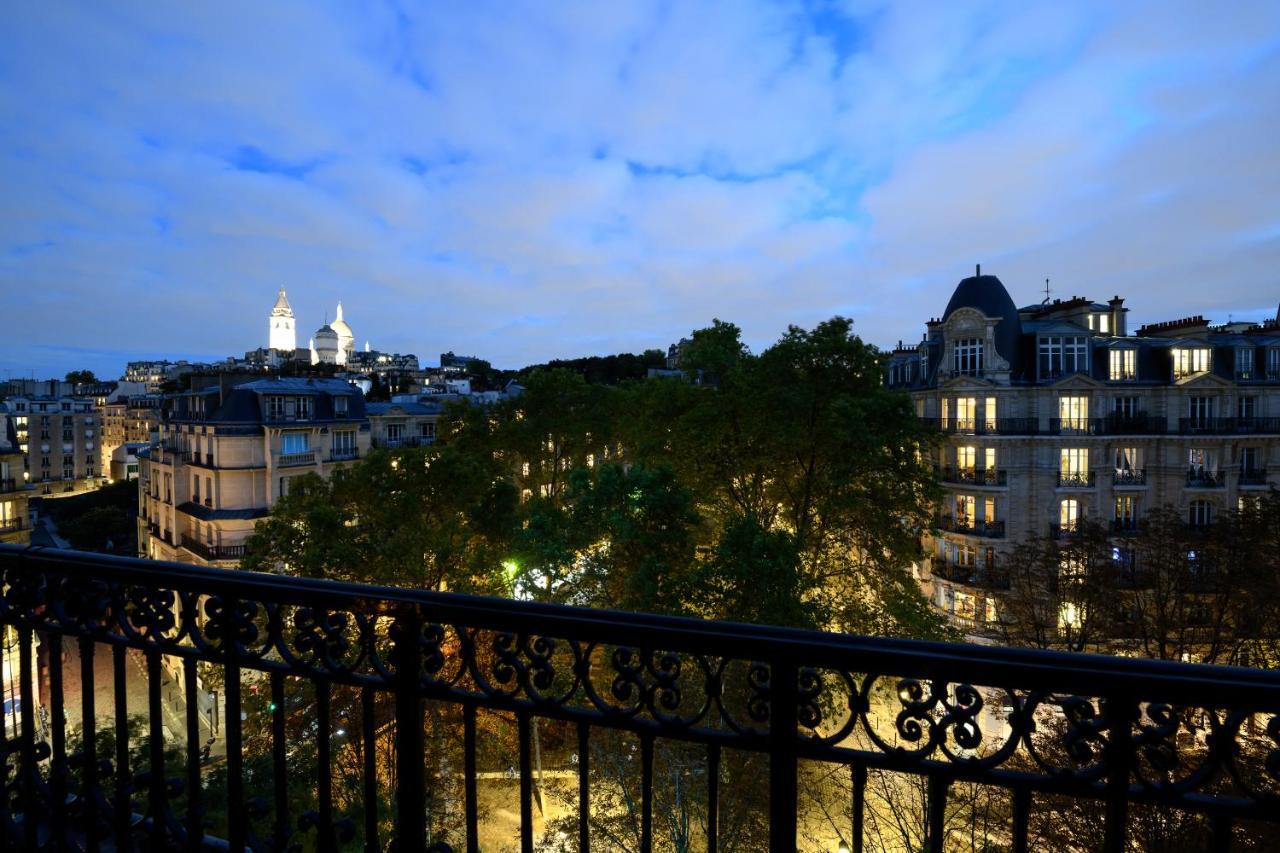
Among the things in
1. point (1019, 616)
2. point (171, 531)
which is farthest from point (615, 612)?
point (171, 531)

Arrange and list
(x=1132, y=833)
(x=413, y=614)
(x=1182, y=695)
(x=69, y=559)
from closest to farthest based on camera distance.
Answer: (x=1182, y=695) < (x=413, y=614) < (x=69, y=559) < (x=1132, y=833)

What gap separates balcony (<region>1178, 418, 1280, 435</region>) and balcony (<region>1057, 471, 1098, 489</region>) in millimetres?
3796

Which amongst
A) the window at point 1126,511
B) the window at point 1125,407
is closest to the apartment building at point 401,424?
the window at point 1125,407

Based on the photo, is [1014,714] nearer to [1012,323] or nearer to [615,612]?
[615,612]

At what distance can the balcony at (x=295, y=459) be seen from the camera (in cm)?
2475

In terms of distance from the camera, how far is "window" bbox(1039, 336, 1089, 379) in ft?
76.7

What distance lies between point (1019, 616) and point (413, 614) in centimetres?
1706

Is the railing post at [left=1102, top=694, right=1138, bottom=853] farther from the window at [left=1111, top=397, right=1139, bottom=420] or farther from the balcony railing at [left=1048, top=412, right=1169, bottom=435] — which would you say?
the window at [left=1111, top=397, right=1139, bottom=420]

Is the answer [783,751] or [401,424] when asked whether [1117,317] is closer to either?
[783,751]

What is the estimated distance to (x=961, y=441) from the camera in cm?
2409

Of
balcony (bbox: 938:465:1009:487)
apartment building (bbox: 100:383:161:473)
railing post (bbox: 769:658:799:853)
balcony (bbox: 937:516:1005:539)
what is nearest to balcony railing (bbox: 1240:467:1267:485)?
balcony (bbox: 938:465:1009:487)

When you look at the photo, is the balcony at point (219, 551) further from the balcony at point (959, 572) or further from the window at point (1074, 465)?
the window at point (1074, 465)

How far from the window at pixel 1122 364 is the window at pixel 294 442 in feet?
100.0

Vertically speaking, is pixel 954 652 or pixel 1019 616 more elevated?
pixel 954 652
